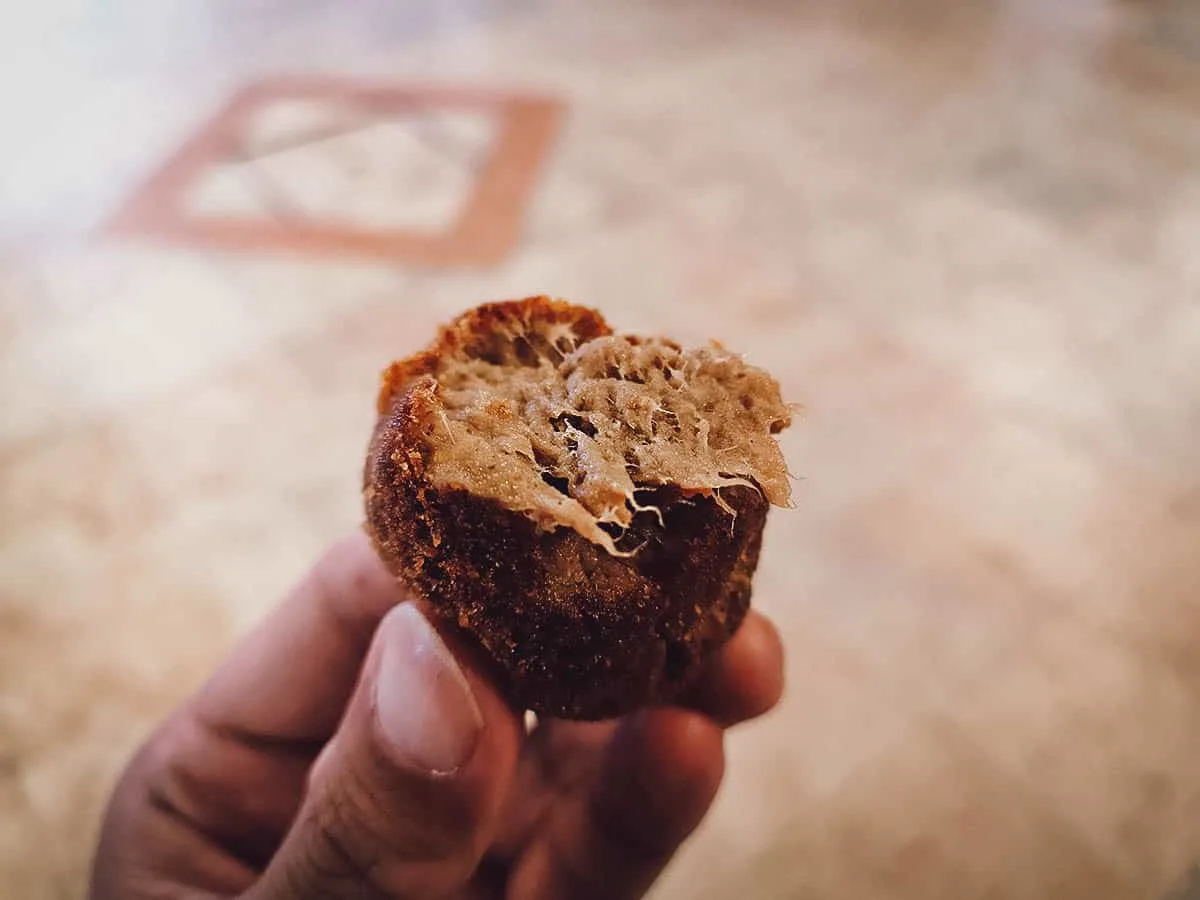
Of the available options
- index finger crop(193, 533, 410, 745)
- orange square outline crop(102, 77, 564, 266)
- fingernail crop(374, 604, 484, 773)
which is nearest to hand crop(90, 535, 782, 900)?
index finger crop(193, 533, 410, 745)

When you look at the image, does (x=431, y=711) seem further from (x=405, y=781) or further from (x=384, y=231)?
(x=384, y=231)

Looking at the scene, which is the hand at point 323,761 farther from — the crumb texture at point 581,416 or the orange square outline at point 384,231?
the orange square outline at point 384,231

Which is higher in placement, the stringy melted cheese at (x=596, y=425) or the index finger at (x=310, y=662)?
the stringy melted cheese at (x=596, y=425)

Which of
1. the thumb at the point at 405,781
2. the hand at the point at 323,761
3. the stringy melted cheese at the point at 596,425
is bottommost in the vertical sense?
the hand at the point at 323,761

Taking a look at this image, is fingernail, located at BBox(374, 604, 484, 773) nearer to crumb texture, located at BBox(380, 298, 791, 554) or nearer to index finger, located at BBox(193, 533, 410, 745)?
crumb texture, located at BBox(380, 298, 791, 554)

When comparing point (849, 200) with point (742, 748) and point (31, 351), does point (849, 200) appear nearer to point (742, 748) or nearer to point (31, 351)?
point (742, 748)

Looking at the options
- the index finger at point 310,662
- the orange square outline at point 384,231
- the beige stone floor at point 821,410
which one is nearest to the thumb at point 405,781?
the index finger at point 310,662

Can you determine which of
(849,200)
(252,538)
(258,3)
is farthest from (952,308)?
(258,3)
